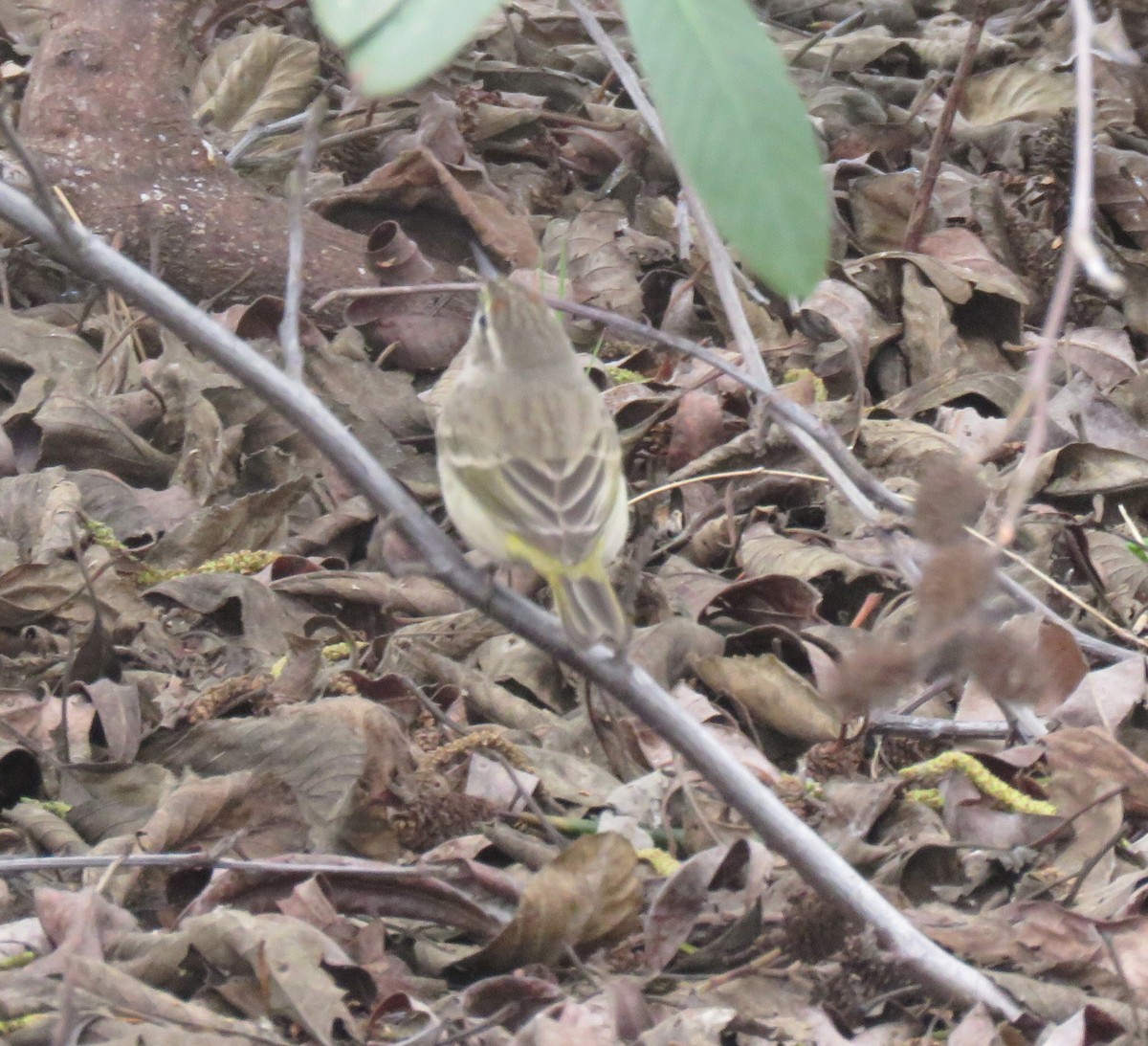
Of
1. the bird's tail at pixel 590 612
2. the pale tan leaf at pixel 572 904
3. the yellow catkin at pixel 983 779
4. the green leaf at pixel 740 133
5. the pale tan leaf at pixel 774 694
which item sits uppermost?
the green leaf at pixel 740 133

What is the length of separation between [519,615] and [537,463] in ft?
2.75

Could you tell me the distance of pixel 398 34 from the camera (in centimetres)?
110

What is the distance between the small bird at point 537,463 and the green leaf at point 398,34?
77.3 inches

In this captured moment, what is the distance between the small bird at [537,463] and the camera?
3.42 m

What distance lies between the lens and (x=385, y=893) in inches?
139

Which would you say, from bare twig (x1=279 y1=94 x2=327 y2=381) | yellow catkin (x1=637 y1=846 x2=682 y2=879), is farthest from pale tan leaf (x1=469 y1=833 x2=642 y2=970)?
bare twig (x1=279 y1=94 x2=327 y2=381)

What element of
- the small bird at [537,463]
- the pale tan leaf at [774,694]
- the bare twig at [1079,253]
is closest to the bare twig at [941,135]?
the small bird at [537,463]

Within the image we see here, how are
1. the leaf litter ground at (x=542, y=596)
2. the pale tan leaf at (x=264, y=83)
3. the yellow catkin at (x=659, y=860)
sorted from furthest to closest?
the pale tan leaf at (x=264, y=83), the yellow catkin at (x=659, y=860), the leaf litter ground at (x=542, y=596)

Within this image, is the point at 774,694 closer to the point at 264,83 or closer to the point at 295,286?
the point at 295,286

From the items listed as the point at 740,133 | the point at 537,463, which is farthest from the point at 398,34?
the point at 537,463

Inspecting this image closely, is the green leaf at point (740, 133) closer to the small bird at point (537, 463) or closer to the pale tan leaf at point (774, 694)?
the small bird at point (537, 463)

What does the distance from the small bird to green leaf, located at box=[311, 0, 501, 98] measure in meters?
1.96

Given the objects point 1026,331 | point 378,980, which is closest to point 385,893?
point 378,980

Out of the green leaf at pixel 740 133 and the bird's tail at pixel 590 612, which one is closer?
A: the green leaf at pixel 740 133
